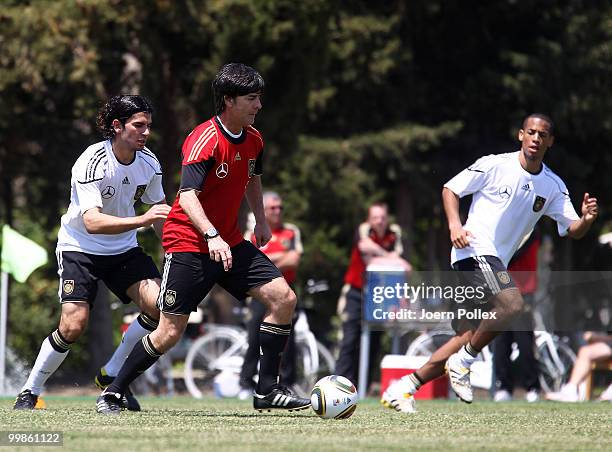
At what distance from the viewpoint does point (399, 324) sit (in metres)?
15.6

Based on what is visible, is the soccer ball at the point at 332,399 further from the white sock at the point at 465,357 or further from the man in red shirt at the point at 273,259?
the man in red shirt at the point at 273,259

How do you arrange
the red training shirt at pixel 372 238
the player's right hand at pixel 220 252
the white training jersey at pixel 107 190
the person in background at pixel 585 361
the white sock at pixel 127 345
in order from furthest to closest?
the red training shirt at pixel 372 238 → the person in background at pixel 585 361 → the white sock at pixel 127 345 → the white training jersey at pixel 107 190 → the player's right hand at pixel 220 252

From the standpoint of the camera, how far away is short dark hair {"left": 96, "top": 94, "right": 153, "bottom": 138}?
9.05m

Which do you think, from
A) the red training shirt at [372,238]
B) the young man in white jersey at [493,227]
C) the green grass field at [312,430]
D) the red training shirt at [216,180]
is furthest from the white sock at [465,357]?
the red training shirt at [372,238]

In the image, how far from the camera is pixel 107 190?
30.0 feet

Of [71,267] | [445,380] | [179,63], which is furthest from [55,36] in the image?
[71,267]

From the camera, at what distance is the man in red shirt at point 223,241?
27.5ft

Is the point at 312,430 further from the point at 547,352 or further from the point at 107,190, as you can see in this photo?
the point at 547,352

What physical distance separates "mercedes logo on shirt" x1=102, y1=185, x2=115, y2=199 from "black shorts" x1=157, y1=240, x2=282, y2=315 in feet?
2.83

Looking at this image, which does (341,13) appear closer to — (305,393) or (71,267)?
(305,393)

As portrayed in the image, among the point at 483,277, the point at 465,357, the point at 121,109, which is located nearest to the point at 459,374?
the point at 465,357

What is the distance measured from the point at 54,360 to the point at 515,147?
1381 cm

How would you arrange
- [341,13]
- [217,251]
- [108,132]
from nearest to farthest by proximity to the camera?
[217,251]
[108,132]
[341,13]

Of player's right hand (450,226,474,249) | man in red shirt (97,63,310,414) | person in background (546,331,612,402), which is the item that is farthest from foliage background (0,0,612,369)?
man in red shirt (97,63,310,414)
